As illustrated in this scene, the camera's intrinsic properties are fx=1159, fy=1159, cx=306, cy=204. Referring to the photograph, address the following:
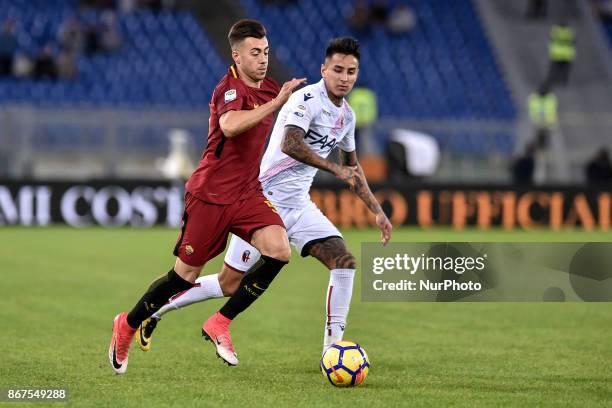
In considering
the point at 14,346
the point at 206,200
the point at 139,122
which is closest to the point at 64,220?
the point at 139,122

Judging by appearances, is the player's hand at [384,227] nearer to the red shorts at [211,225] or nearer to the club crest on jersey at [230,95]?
the red shorts at [211,225]

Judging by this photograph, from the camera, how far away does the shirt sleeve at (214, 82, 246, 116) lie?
673 cm

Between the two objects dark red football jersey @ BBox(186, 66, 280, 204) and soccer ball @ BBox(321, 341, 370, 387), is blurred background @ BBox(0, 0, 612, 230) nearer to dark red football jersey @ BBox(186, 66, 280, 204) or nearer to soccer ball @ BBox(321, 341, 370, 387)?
dark red football jersey @ BBox(186, 66, 280, 204)

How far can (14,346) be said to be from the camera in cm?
809

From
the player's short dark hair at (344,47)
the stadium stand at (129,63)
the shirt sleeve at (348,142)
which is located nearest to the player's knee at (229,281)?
the shirt sleeve at (348,142)

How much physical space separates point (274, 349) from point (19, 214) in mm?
13595

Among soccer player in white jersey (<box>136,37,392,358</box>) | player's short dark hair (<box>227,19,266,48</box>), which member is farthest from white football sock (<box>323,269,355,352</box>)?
player's short dark hair (<box>227,19,266,48</box>)

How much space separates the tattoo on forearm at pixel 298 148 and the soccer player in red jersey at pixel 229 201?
16 centimetres

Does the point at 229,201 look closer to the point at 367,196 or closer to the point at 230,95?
the point at 230,95

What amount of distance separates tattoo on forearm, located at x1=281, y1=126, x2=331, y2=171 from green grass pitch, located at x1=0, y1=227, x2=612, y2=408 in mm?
1315

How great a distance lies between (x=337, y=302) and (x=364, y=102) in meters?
15.1

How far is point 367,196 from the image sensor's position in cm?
744

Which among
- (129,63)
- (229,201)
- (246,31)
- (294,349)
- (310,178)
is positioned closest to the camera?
(246,31)

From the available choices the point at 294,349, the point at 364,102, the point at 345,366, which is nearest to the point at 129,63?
the point at 364,102
